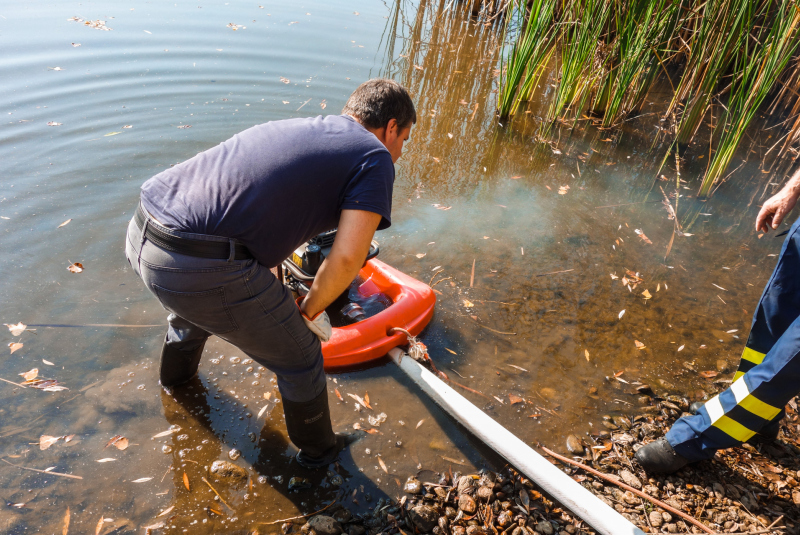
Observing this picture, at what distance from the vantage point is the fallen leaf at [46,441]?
244 centimetres

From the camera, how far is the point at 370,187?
1.81 metres

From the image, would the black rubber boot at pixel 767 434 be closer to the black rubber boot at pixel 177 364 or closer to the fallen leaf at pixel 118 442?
the black rubber boot at pixel 177 364

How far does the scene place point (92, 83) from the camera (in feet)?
18.4

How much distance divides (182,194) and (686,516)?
8.47ft

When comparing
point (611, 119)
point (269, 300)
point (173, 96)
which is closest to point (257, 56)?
point (173, 96)

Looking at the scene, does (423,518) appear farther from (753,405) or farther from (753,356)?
(753,356)

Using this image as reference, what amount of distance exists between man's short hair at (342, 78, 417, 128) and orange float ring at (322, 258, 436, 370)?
1342 mm

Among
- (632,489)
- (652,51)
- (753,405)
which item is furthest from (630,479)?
(652,51)

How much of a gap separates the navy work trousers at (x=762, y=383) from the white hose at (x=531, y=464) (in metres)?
0.63

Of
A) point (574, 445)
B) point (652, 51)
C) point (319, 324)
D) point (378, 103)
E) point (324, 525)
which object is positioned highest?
point (652, 51)

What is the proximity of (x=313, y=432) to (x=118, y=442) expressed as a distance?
105 cm

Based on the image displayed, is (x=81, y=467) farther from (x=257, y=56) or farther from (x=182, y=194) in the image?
(x=257, y=56)

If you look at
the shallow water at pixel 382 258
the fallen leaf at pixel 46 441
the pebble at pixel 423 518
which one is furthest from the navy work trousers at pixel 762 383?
the fallen leaf at pixel 46 441

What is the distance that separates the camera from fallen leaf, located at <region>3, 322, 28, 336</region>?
2998mm
